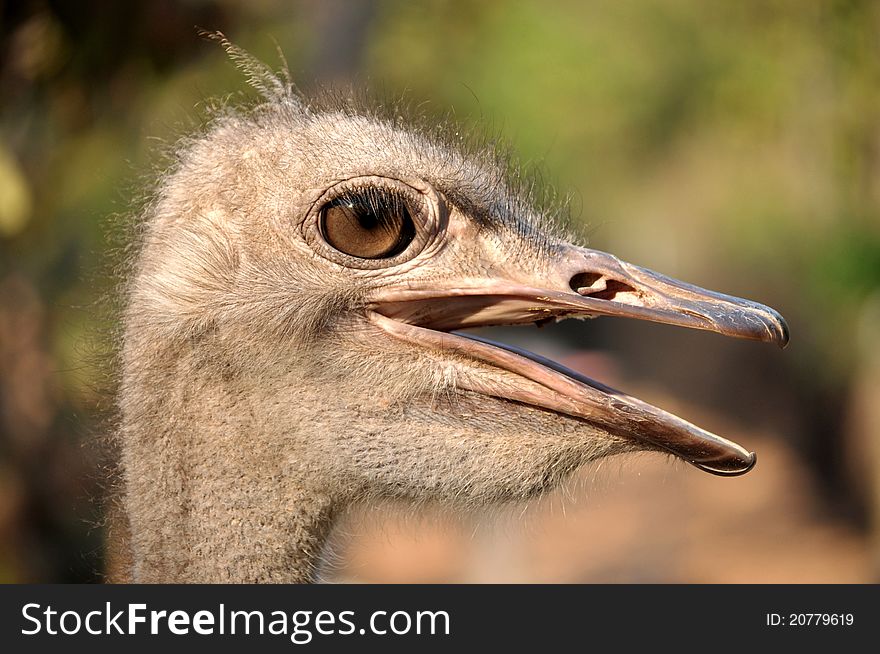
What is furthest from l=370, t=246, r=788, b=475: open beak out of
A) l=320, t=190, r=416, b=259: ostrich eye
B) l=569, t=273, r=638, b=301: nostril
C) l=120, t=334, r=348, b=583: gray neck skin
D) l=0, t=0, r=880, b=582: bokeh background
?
l=120, t=334, r=348, b=583: gray neck skin

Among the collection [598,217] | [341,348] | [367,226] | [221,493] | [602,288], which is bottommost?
[221,493]

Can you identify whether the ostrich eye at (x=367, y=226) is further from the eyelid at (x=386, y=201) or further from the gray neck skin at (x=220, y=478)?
the gray neck skin at (x=220, y=478)

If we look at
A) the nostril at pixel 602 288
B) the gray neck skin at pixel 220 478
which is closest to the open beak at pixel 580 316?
the nostril at pixel 602 288

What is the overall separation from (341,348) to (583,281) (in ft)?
1.76

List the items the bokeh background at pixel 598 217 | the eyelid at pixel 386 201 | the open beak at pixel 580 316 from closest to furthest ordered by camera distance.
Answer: the open beak at pixel 580 316 < the eyelid at pixel 386 201 < the bokeh background at pixel 598 217

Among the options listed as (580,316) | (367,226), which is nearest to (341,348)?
(367,226)

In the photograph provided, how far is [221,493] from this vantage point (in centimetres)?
270

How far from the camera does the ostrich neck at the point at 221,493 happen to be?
2.67 m

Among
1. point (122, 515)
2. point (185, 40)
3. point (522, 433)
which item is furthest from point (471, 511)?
point (185, 40)

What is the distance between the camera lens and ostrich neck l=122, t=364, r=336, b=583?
2.67 metres

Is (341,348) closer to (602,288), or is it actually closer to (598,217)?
(602,288)

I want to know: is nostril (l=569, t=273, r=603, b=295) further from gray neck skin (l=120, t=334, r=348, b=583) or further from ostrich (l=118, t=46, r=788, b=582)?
gray neck skin (l=120, t=334, r=348, b=583)

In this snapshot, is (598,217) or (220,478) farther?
(598,217)

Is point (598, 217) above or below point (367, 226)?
above
